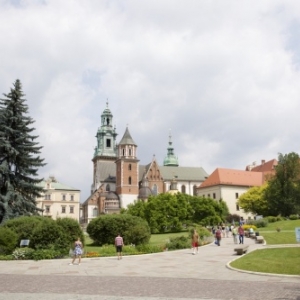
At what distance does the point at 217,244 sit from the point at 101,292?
70.7 ft

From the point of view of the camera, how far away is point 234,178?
94.1 meters

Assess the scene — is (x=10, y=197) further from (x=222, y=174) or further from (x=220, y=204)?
(x=222, y=174)

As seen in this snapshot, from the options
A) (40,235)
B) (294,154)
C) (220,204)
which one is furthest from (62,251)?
(294,154)

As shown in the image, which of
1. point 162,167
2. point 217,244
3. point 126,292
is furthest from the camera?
point 162,167

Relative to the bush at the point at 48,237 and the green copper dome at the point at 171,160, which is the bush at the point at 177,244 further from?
the green copper dome at the point at 171,160

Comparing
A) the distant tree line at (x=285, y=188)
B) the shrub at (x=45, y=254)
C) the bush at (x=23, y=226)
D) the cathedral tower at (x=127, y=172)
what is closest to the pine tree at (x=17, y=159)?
the bush at (x=23, y=226)

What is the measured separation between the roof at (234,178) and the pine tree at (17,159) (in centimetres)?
6315

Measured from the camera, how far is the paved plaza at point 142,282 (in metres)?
11.4

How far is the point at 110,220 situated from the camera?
3353 cm

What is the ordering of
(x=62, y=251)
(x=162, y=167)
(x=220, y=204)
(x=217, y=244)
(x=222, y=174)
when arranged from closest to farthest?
(x=62, y=251) < (x=217, y=244) < (x=220, y=204) < (x=222, y=174) < (x=162, y=167)

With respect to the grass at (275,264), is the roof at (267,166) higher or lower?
higher

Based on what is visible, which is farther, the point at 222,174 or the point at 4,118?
the point at 222,174

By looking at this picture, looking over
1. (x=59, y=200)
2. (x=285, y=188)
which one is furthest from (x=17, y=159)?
(x=59, y=200)

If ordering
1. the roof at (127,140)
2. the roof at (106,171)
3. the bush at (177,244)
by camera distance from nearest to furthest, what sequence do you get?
the bush at (177,244) → the roof at (127,140) → the roof at (106,171)
